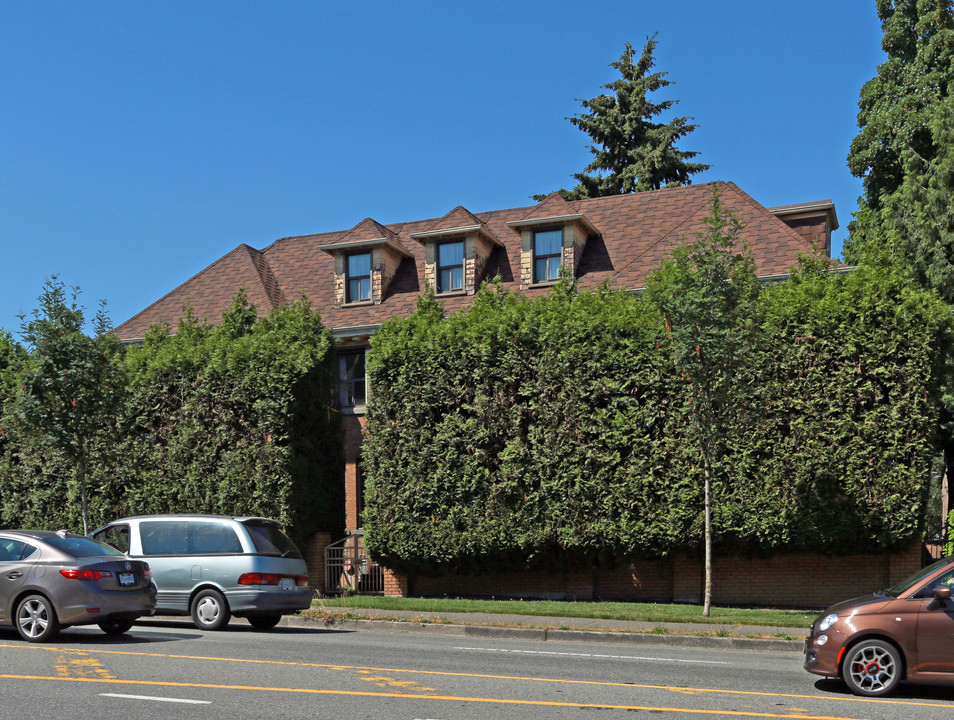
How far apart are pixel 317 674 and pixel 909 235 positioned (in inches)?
765

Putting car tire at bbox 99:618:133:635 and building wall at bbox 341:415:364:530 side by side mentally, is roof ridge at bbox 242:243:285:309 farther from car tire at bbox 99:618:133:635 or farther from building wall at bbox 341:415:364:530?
car tire at bbox 99:618:133:635

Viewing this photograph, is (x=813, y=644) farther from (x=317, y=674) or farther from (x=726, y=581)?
(x=726, y=581)

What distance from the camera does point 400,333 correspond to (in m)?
24.2

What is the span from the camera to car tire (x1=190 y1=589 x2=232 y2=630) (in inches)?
618

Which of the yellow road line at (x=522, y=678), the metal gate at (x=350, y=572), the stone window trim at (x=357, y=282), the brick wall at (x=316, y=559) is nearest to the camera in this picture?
the yellow road line at (x=522, y=678)

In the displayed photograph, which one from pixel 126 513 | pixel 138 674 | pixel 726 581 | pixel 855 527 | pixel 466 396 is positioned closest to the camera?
pixel 138 674

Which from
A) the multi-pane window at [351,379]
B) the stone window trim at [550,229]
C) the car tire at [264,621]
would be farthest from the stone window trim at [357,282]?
the car tire at [264,621]

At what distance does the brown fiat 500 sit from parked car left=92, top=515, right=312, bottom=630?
8.61 meters

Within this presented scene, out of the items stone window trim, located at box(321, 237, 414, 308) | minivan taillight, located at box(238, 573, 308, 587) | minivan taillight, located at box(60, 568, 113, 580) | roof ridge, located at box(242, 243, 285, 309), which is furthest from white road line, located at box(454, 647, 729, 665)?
roof ridge, located at box(242, 243, 285, 309)

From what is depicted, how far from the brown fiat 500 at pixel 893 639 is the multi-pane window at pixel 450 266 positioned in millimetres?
20937

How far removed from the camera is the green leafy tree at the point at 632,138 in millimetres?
47531

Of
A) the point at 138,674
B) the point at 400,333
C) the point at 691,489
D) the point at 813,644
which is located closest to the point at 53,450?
the point at 400,333

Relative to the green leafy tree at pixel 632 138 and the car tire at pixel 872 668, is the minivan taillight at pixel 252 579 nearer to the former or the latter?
the car tire at pixel 872 668

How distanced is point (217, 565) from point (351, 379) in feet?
42.1
